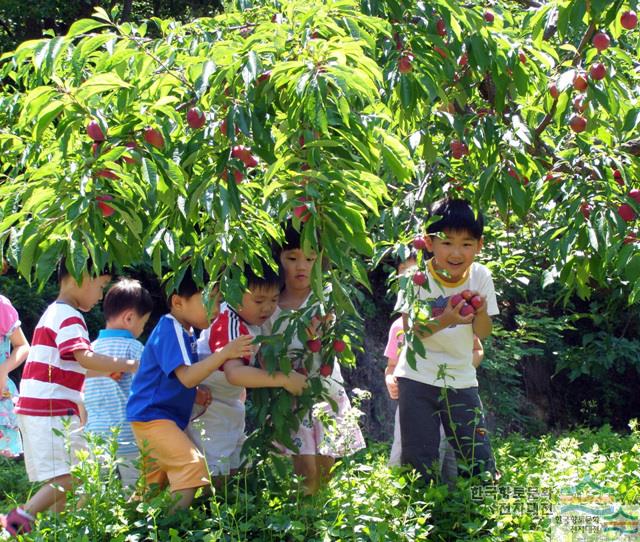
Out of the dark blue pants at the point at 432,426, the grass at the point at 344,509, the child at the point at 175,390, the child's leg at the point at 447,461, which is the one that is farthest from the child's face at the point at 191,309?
the child's leg at the point at 447,461

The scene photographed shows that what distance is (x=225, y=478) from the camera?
3.30 m

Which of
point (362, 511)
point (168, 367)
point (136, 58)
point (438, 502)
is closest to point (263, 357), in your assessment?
point (168, 367)

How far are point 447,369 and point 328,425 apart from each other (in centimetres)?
61

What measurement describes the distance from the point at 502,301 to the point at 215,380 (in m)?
3.98

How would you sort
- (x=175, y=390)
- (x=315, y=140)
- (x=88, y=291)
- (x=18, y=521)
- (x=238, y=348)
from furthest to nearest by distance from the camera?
(x=88, y=291) → (x=18, y=521) → (x=175, y=390) → (x=238, y=348) → (x=315, y=140)

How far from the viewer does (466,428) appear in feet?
11.8

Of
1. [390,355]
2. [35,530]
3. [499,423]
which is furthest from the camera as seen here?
[499,423]

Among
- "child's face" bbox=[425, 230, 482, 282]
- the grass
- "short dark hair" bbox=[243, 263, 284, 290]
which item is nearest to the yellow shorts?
the grass

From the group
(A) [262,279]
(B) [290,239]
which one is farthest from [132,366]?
(B) [290,239]

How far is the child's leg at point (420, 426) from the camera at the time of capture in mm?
3580

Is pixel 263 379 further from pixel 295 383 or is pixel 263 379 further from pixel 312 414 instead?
pixel 312 414

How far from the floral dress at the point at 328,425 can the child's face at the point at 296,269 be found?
0.46 ft

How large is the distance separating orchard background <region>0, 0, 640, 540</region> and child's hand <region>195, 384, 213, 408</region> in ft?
1.15

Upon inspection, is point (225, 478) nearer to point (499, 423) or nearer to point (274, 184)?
point (274, 184)
